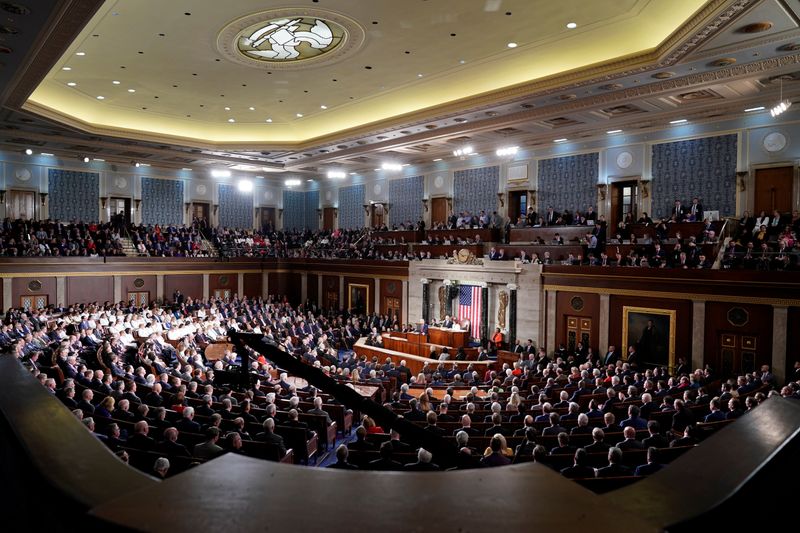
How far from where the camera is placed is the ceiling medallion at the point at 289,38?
515 inches

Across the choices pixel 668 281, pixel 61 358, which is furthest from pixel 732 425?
pixel 668 281

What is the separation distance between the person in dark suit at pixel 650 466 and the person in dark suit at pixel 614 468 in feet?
0.43

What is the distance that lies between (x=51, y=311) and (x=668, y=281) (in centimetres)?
2248

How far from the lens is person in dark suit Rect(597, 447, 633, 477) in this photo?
5.86 m

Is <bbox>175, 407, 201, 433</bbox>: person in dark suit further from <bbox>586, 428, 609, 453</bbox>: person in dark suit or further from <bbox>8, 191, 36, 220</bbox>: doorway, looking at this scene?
<bbox>8, 191, 36, 220</bbox>: doorway

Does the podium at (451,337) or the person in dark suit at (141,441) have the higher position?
the person in dark suit at (141,441)

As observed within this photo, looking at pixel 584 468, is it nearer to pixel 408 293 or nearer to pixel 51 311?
pixel 408 293

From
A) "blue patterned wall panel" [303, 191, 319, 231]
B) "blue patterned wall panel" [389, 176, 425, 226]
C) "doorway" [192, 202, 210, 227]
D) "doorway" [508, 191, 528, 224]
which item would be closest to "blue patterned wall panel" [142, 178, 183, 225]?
"doorway" [192, 202, 210, 227]

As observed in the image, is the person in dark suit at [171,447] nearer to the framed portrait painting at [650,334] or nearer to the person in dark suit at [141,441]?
the person in dark suit at [141,441]

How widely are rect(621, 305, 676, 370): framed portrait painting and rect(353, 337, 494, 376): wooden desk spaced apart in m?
4.56

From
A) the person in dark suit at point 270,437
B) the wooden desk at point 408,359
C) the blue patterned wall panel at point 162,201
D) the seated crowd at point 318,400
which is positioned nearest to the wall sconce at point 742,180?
the seated crowd at point 318,400

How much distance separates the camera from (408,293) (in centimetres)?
2262

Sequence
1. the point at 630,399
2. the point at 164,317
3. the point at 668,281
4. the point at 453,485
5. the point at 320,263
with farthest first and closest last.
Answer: the point at 320,263 < the point at 164,317 < the point at 668,281 < the point at 630,399 < the point at 453,485

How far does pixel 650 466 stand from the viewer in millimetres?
5805
